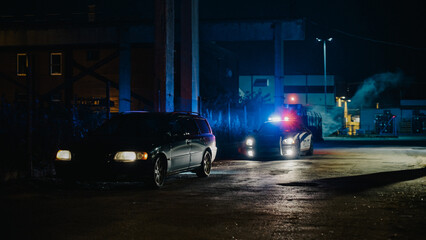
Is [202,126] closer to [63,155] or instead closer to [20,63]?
[63,155]

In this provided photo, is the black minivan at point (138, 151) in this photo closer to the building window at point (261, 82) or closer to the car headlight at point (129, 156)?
the car headlight at point (129, 156)

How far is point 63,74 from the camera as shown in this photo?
40.8m

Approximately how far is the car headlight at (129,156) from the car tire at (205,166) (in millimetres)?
2843

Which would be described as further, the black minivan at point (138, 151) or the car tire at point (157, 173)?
the car tire at point (157, 173)

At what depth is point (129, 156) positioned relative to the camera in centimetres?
1082

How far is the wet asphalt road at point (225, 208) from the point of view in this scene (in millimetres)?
6777

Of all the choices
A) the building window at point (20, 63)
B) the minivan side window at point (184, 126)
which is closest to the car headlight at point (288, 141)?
the minivan side window at point (184, 126)

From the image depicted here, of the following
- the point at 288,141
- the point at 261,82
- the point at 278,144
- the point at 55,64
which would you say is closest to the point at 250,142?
the point at 278,144

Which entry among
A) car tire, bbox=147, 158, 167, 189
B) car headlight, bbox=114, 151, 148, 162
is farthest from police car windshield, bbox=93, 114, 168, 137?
car headlight, bbox=114, 151, 148, 162

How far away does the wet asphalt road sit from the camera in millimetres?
6777

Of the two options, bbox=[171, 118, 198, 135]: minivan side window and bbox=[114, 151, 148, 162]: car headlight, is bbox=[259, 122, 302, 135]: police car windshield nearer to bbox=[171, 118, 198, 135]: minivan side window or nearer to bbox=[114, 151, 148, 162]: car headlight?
bbox=[171, 118, 198, 135]: minivan side window

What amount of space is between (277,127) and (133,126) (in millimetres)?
10201

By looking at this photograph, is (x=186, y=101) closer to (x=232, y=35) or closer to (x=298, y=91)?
(x=232, y=35)

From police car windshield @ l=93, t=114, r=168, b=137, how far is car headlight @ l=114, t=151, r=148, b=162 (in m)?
1.44
